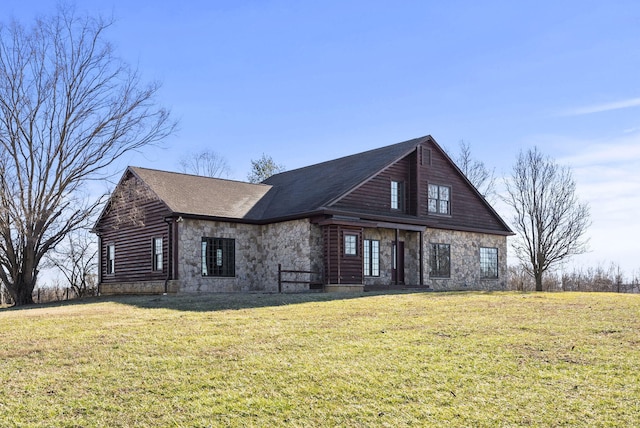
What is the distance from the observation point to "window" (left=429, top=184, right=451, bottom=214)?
2961 centimetres

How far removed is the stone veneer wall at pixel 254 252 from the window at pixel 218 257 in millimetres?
171

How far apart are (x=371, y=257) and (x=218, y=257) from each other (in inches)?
238

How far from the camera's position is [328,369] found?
32.5 feet

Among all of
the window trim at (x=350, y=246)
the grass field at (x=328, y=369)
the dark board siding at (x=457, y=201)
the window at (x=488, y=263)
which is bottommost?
the grass field at (x=328, y=369)

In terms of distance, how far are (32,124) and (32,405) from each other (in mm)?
20355

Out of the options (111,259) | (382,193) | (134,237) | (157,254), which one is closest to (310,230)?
(382,193)

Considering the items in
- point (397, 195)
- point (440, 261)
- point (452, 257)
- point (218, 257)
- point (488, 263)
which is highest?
point (397, 195)

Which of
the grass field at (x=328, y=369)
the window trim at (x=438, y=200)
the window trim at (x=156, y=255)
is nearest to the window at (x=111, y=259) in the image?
the window trim at (x=156, y=255)

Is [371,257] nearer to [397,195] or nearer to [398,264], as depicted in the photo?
[398,264]

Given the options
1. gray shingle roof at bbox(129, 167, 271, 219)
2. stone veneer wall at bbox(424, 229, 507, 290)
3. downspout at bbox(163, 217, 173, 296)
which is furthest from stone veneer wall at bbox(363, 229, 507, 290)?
downspout at bbox(163, 217, 173, 296)

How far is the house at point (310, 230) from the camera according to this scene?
24.9 meters

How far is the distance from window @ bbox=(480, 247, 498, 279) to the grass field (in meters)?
16.1

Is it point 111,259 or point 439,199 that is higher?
point 439,199

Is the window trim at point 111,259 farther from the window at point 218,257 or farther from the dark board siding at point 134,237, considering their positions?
the window at point 218,257
